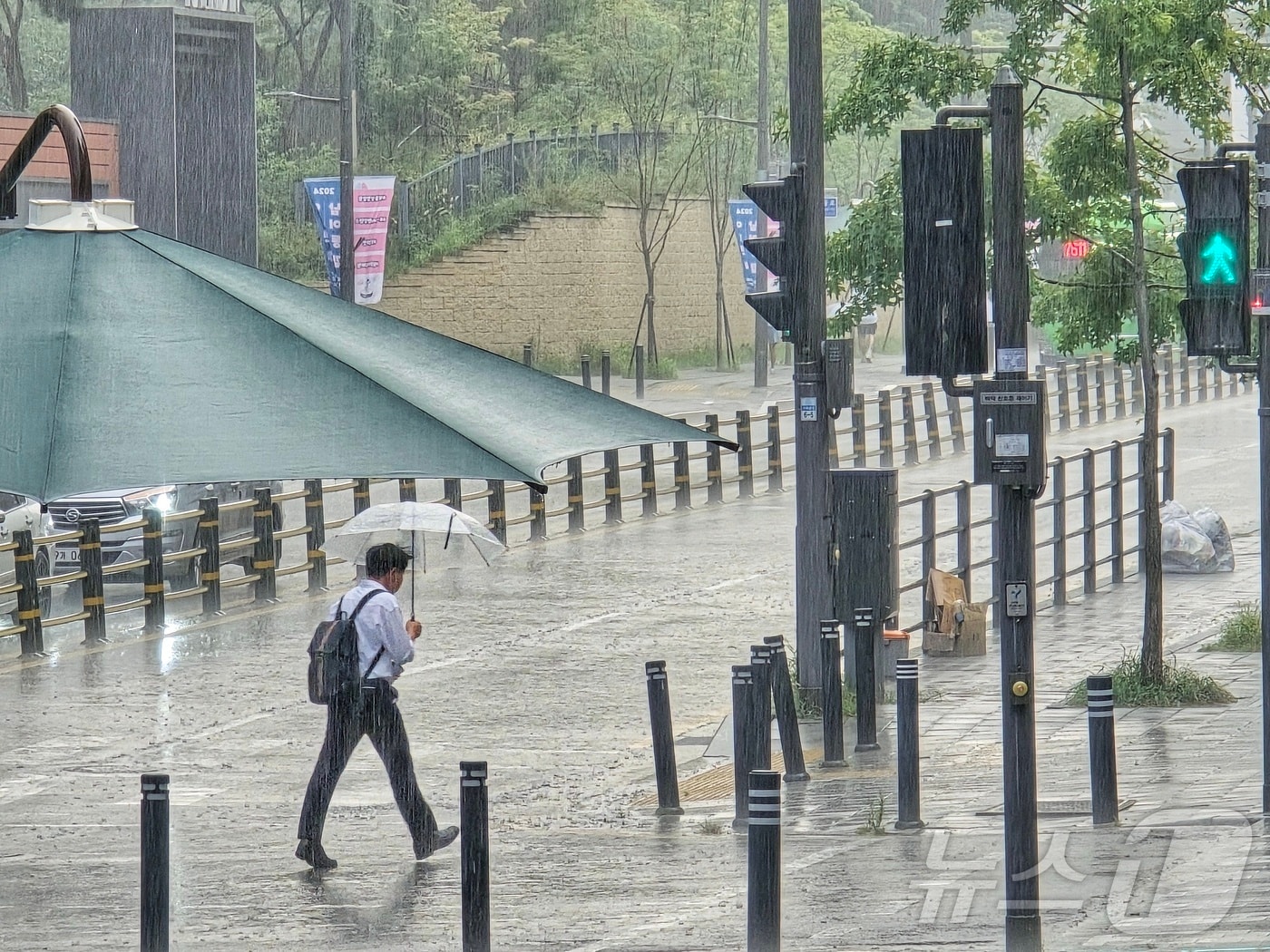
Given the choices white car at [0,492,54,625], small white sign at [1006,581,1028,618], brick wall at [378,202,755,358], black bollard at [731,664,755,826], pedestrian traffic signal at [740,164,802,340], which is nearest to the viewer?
small white sign at [1006,581,1028,618]

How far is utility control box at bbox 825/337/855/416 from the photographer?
1444 cm

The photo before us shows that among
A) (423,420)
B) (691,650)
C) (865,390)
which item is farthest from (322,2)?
(423,420)

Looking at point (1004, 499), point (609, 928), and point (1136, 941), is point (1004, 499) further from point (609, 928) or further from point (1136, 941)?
point (609, 928)

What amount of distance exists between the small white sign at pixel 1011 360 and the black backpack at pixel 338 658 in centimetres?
360

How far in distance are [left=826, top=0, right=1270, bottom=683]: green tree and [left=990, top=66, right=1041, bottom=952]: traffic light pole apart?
248 inches

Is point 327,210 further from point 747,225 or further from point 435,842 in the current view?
point 435,842

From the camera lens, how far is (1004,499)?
8031 millimetres

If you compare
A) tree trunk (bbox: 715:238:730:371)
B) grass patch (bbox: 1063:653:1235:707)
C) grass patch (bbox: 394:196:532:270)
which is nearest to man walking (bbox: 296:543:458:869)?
grass patch (bbox: 1063:653:1235:707)

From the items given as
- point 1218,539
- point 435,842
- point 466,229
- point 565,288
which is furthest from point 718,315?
point 435,842

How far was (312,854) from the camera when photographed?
10.2 metres

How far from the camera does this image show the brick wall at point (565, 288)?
4803 cm

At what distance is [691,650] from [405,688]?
271 centimetres

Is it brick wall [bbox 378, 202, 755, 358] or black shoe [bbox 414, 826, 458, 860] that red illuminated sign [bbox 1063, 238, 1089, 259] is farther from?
brick wall [bbox 378, 202, 755, 358]

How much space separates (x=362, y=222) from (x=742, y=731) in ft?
84.7
